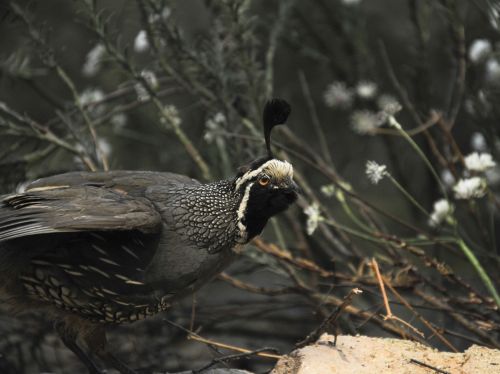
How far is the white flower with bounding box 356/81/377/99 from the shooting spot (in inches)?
197

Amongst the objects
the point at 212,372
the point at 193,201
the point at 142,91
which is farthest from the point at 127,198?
the point at 142,91

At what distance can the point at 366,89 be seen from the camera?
5008mm

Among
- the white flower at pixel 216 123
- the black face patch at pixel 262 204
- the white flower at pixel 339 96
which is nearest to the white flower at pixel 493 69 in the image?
the white flower at pixel 339 96

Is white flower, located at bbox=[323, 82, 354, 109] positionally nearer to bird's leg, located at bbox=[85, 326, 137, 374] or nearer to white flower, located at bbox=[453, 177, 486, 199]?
white flower, located at bbox=[453, 177, 486, 199]

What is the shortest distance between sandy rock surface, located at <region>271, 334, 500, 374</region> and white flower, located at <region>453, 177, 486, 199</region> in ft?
2.85

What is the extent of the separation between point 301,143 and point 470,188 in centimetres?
131

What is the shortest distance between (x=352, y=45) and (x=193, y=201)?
2472 mm

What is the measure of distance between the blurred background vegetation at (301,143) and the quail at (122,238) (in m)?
0.30

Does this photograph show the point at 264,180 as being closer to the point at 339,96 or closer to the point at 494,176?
the point at 494,176

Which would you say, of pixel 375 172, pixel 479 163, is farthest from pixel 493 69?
pixel 375 172

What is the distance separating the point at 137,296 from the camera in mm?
3252

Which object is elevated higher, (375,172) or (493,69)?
(493,69)

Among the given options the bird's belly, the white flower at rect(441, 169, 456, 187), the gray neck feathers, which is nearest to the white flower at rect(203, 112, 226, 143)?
the gray neck feathers

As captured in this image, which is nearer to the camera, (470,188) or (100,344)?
(100,344)
